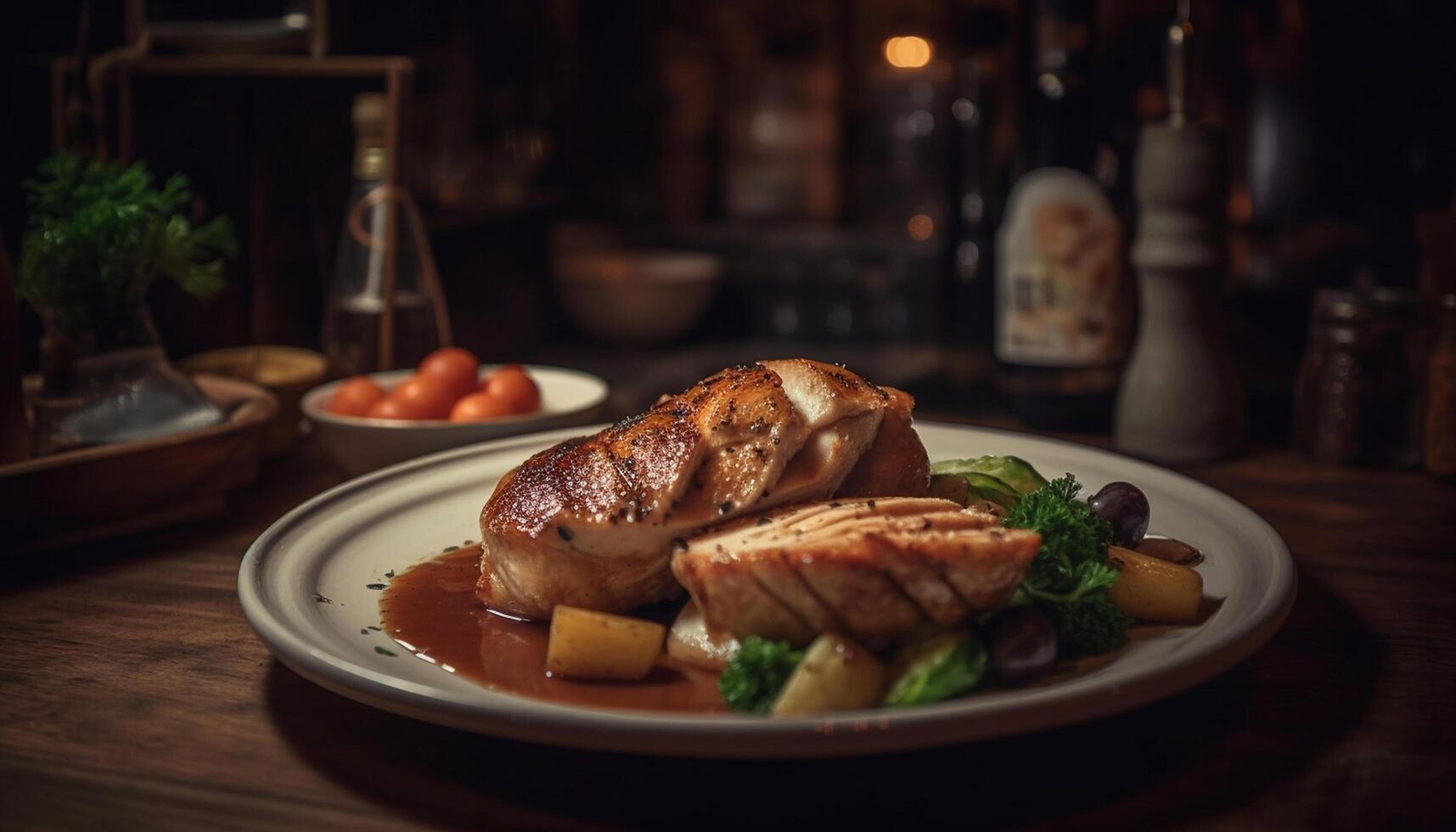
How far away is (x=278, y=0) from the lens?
8.52 ft

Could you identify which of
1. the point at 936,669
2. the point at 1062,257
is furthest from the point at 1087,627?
the point at 1062,257

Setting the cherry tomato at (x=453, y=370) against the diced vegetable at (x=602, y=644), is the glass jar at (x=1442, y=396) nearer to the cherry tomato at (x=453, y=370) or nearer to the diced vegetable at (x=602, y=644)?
the diced vegetable at (x=602, y=644)

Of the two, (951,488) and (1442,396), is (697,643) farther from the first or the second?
(1442,396)

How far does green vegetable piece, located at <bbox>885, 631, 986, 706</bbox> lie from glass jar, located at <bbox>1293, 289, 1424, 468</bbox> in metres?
1.32

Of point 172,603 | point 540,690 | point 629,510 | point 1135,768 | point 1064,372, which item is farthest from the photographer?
point 1064,372

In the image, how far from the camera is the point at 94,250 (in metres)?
1.70

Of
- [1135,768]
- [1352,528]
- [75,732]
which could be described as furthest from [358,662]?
[1352,528]

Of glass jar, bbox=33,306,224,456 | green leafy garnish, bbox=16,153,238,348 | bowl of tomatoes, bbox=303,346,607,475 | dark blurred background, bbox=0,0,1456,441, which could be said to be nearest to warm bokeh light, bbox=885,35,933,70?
dark blurred background, bbox=0,0,1456,441

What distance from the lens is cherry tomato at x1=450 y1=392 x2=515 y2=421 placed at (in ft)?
6.51

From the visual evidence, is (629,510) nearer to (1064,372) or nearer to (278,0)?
(1064,372)

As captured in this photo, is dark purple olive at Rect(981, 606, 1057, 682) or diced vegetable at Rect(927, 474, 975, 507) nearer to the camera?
dark purple olive at Rect(981, 606, 1057, 682)

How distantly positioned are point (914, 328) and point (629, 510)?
3.98 meters

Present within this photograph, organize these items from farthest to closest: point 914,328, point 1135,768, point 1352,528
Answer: point 914,328, point 1352,528, point 1135,768

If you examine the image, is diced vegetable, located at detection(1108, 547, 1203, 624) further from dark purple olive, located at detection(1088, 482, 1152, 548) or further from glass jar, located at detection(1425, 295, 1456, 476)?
glass jar, located at detection(1425, 295, 1456, 476)
